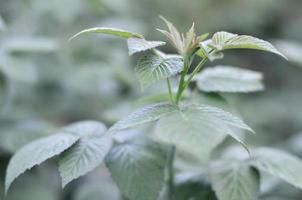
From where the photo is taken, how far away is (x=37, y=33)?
2.08 m

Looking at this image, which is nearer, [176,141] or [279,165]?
[176,141]

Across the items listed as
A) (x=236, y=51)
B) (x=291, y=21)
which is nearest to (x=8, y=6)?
(x=236, y=51)

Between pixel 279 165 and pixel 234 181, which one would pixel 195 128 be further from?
pixel 279 165

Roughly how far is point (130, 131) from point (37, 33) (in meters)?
1.04

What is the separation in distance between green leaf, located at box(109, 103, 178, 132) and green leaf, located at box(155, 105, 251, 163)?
0.8 inches

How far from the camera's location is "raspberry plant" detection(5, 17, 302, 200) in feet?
2.69

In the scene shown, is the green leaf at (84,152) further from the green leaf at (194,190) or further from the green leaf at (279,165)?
the green leaf at (279,165)

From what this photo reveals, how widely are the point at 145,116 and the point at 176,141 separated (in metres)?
0.13

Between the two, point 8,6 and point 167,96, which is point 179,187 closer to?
point 167,96

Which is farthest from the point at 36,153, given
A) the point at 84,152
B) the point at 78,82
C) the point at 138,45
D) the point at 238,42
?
the point at 78,82

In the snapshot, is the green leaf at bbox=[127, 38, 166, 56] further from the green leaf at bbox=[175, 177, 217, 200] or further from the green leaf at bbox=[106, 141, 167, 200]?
the green leaf at bbox=[175, 177, 217, 200]

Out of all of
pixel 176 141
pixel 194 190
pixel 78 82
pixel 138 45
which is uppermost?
pixel 138 45

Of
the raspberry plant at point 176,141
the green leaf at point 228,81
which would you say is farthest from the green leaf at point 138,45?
the green leaf at point 228,81

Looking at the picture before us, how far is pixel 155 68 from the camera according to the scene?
2.88 ft
